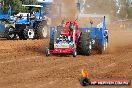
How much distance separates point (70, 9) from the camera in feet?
73.8

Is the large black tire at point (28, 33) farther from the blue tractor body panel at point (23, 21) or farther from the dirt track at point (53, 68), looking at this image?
the dirt track at point (53, 68)

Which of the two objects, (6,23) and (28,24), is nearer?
(28,24)

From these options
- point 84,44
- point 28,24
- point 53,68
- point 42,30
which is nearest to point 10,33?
point 28,24

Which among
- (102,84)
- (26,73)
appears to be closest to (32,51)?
(26,73)

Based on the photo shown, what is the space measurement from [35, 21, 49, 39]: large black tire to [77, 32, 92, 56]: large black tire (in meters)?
8.88

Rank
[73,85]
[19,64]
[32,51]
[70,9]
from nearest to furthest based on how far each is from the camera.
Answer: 1. [73,85]
2. [19,64]
3. [32,51]
4. [70,9]

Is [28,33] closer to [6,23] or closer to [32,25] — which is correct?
[32,25]

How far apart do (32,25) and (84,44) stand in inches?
361

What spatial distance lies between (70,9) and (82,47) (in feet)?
17.2

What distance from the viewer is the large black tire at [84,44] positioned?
57.4ft

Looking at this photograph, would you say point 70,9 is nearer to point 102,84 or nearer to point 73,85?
point 73,85

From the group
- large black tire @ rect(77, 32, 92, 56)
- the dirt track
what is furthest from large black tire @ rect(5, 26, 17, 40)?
large black tire @ rect(77, 32, 92, 56)

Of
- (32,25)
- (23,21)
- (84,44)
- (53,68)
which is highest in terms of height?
(23,21)

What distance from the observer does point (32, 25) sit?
26.3 metres
